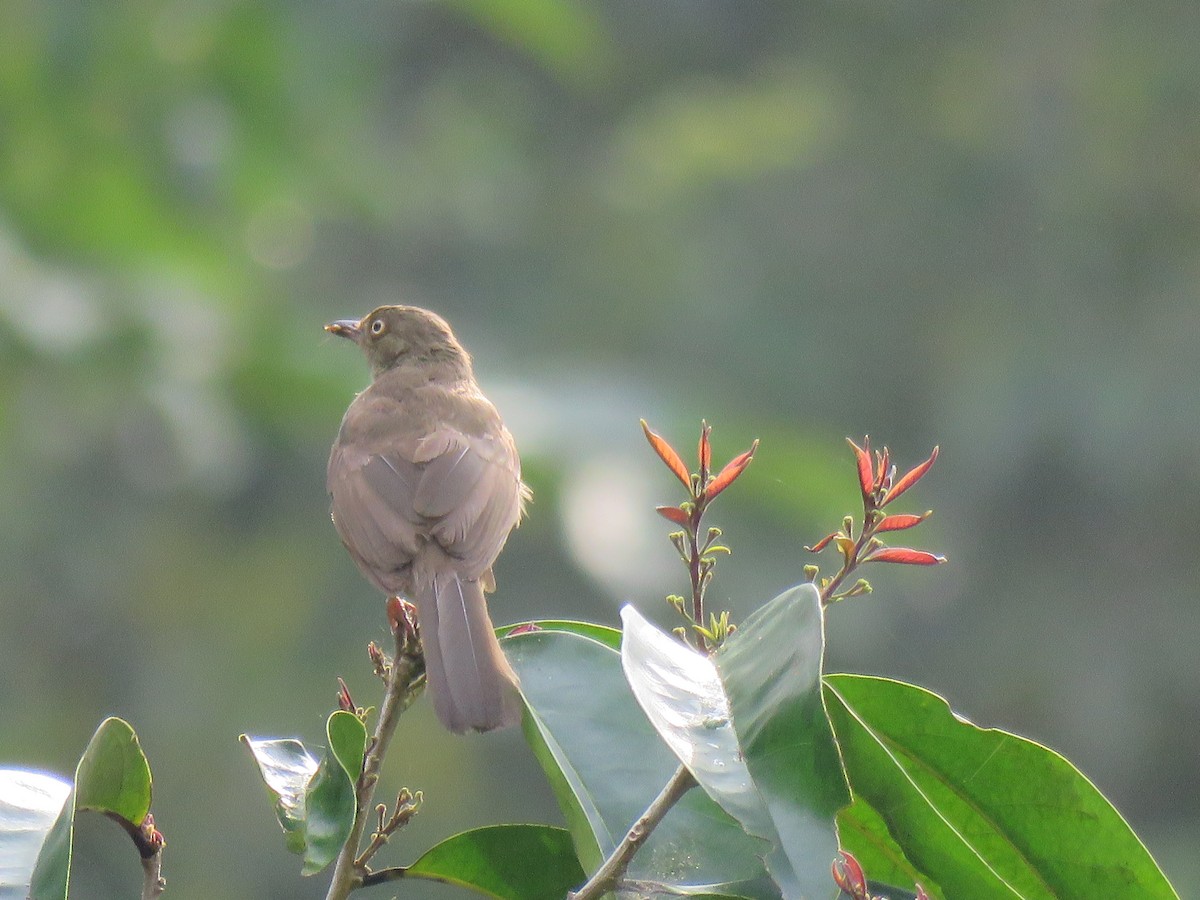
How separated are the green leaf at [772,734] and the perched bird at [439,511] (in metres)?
0.53

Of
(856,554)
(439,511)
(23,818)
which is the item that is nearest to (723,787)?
(856,554)

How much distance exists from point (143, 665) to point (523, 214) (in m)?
6.24

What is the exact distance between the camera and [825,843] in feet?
6.67

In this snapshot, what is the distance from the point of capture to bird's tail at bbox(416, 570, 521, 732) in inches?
112

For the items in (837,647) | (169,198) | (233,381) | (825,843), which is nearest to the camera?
(825,843)

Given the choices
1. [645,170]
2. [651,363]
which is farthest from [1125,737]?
[645,170]

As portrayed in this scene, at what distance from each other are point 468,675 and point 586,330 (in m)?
14.5

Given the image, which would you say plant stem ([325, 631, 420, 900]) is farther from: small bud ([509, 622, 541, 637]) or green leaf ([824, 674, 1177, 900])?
green leaf ([824, 674, 1177, 900])

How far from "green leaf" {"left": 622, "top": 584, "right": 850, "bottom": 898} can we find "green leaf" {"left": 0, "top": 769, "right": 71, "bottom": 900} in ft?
3.04

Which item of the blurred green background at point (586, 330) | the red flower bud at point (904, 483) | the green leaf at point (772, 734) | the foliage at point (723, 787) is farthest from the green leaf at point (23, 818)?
the blurred green background at point (586, 330)

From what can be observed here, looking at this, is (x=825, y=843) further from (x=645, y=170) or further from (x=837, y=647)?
(x=645, y=170)

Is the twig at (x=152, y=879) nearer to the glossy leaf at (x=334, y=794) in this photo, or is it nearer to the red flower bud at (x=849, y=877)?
the glossy leaf at (x=334, y=794)

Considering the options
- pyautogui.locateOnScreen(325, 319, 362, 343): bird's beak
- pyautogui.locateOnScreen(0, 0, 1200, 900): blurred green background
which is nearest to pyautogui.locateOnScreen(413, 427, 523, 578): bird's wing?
pyautogui.locateOnScreen(325, 319, 362, 343): bird's beak

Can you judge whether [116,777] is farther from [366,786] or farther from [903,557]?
[903,557]
